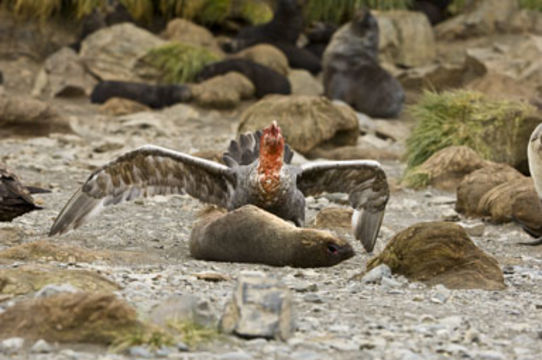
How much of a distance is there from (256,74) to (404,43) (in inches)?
193

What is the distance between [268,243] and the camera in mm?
5711

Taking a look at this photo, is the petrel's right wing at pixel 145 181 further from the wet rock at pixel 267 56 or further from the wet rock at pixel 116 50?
the wet rock at pixel 116 50

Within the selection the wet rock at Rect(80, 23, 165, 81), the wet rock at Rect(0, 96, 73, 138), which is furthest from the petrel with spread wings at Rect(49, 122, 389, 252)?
the wet rock at Rect(80, 23, 165, 81)

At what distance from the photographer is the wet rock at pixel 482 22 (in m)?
21.1

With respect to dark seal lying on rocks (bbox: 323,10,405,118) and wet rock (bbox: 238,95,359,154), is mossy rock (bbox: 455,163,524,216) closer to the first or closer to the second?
wet rock (bbox: 238,95,359,154)

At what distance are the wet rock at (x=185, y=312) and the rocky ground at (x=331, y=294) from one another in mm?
84

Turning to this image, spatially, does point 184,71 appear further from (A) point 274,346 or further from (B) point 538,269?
(A) point 274,346

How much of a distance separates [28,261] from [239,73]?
11.4 m

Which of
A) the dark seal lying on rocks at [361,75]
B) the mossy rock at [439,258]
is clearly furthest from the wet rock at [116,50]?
the mossy rock at [439,258]

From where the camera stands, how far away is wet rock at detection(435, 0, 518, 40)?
69.2 ft

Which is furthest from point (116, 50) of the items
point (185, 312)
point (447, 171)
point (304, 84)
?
point (185, 312)

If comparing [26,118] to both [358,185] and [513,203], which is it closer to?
[358,185]

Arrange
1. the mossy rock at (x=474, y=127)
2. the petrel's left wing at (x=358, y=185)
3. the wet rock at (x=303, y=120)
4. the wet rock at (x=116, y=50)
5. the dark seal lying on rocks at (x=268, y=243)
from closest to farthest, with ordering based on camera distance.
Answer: the dark seal lying on rocks at (x=268, y=243), the petrel's left wing at (x=358, y=185), the mossy rock at (x=474, y=127), the wet rock at (x=303, y=120), the wet rock at (x=116, y=50)

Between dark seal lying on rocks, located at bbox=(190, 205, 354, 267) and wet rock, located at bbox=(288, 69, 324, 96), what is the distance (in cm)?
1181
